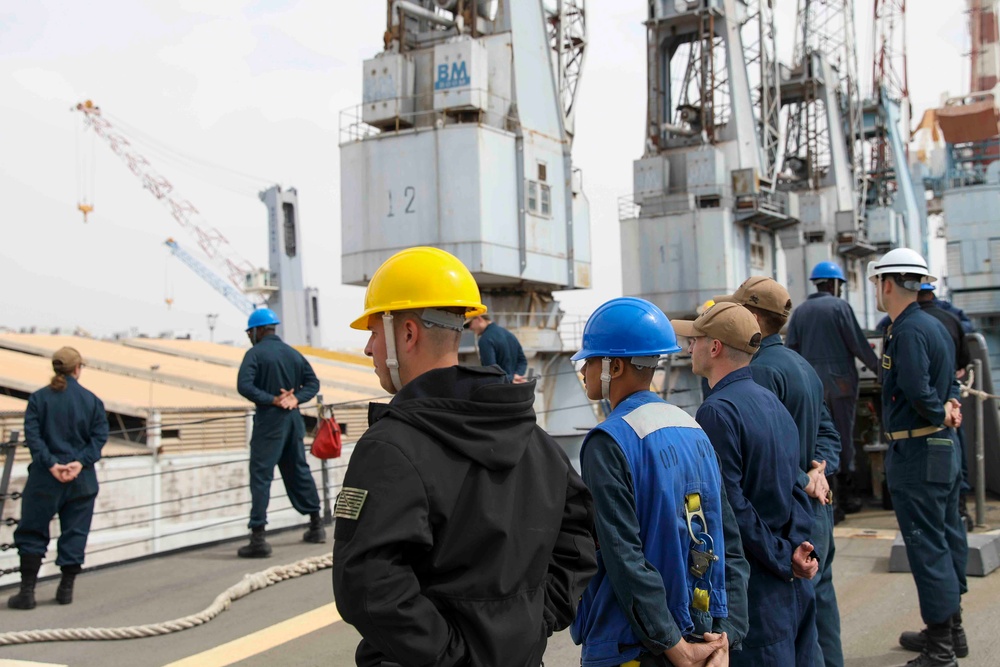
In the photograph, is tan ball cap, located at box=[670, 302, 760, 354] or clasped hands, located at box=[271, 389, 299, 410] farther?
A: clasped hands, located at box=[271, 389, 299, 410]

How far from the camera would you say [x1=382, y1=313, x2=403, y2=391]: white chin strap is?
2.28m

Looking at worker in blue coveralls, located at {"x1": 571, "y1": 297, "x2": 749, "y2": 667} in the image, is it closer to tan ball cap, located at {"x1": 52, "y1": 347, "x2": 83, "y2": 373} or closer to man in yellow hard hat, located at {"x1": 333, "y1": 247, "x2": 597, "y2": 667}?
man in yellow hard hat, located at {"x1": 333, "y1": 247, "x2": 597, "y2": 667}

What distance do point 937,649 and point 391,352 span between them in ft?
11.4

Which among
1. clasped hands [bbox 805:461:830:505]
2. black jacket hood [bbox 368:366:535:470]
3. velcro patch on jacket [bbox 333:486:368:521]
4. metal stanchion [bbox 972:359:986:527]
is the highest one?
black jacket hood [bbox 368:366:535:470]

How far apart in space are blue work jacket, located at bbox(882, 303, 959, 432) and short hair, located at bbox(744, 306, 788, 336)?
0.90 meters

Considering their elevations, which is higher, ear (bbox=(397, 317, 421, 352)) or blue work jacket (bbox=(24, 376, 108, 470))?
ear (bbox=(397, 317, 421, 352))

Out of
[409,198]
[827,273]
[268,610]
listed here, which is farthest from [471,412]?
[409,198]

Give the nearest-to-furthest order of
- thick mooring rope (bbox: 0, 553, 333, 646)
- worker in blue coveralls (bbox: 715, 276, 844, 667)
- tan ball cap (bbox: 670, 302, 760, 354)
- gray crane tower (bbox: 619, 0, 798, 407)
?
tan ball cap (bbox: 670, 302, 760, 354)
worker in blue coveralls (bbox: 715, 276, 844, 667)
thick mooring rope (bbox: 0, 553, 333, 646)
gray crane tower (bbox: 619, 0, 798, 407)

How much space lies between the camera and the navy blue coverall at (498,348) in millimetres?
9000

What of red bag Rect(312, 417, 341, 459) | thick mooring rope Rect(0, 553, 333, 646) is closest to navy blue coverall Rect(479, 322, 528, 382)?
red bag Rect(312, 417, 341, 459)

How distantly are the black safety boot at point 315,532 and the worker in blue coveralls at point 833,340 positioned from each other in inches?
166

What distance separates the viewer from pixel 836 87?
44344mm

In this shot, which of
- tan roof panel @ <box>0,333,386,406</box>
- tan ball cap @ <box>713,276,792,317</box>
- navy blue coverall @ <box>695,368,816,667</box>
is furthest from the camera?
tan roof panel @ <box>0,333,386,406</box>

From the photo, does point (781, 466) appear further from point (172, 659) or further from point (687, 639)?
point (172, 659)
